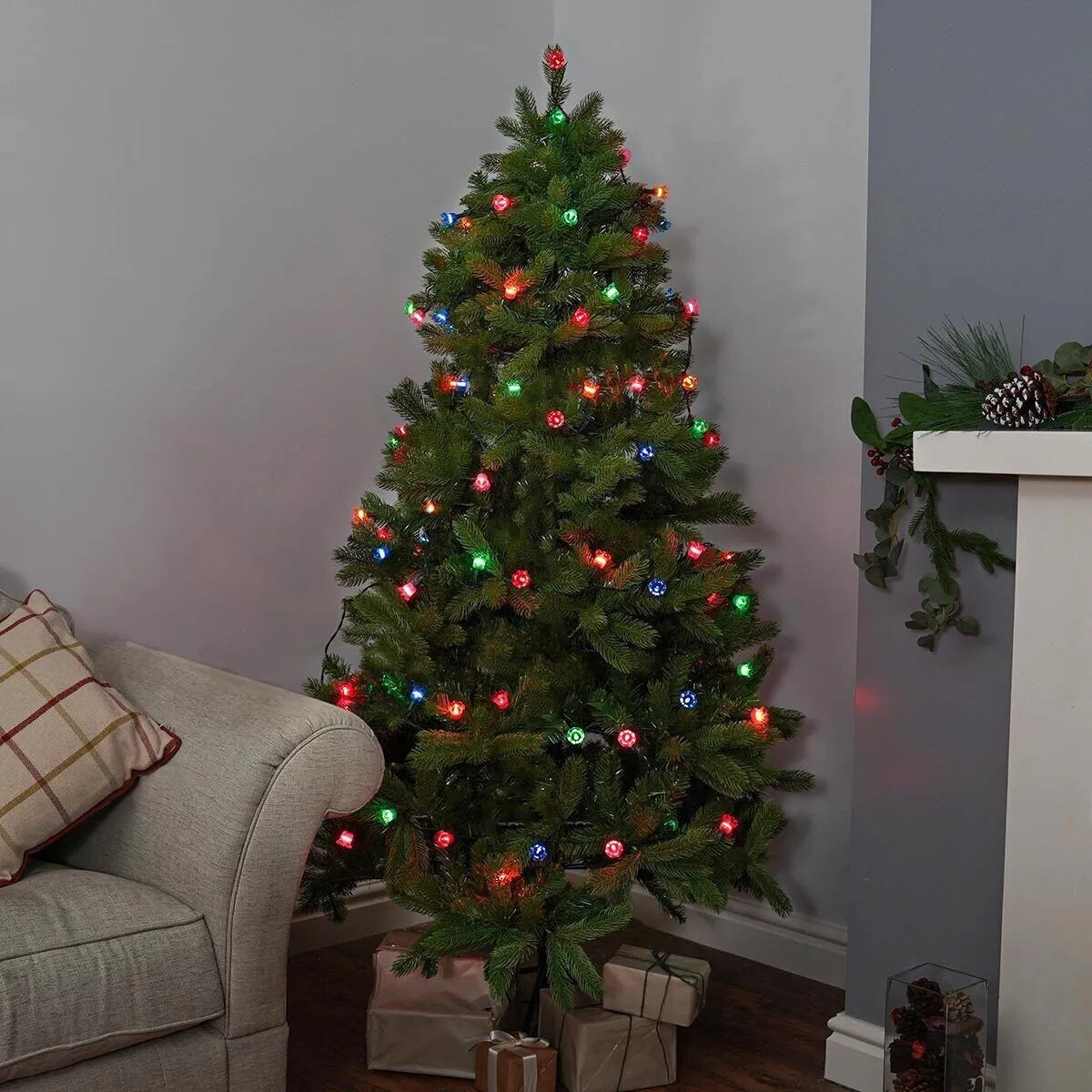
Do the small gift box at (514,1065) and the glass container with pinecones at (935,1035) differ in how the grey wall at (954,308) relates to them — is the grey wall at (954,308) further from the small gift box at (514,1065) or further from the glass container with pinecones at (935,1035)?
the small gift box at (514,1065)

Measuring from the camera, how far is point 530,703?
229 centimetres

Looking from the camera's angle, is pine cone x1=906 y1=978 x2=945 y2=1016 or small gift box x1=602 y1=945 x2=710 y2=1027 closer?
pine cone x1=906 y1=978 x2=945 y2=1016

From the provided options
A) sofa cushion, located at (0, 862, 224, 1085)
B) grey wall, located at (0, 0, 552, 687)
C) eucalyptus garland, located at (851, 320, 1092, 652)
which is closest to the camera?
sofa cushion, located at (0, 862, 224, 1085)

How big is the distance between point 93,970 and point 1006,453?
1.47 m

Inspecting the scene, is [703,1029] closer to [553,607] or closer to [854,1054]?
[854,1054]

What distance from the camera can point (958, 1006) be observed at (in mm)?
1919

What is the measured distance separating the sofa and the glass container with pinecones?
0.87 meters

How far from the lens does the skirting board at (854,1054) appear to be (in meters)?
2.28

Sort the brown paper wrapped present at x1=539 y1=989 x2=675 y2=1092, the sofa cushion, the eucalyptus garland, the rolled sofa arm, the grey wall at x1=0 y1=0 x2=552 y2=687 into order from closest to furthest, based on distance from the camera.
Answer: the sofa cushion
the rolled sofa arm
the eucalyptus garland
the brown paper wrapped present at x1=539 y1=989 x2=675 y2=1092
the grey wall at x1=0 y1=0 x2=552 y2=687

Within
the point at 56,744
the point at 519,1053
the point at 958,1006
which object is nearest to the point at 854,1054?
the point at 958,1006

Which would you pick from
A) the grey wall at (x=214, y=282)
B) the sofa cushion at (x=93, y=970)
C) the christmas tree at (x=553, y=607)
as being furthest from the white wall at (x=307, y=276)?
the sofa cushion at (x=93, y=970)

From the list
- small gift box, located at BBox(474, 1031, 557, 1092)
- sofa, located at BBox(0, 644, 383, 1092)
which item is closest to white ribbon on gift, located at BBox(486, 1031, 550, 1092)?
small gift box, located at BBox(474, 1031, 557, 1092)

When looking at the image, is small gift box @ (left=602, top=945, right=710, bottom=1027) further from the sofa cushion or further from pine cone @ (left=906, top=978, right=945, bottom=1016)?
→ the sofa cushion

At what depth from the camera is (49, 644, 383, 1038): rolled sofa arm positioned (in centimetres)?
181
